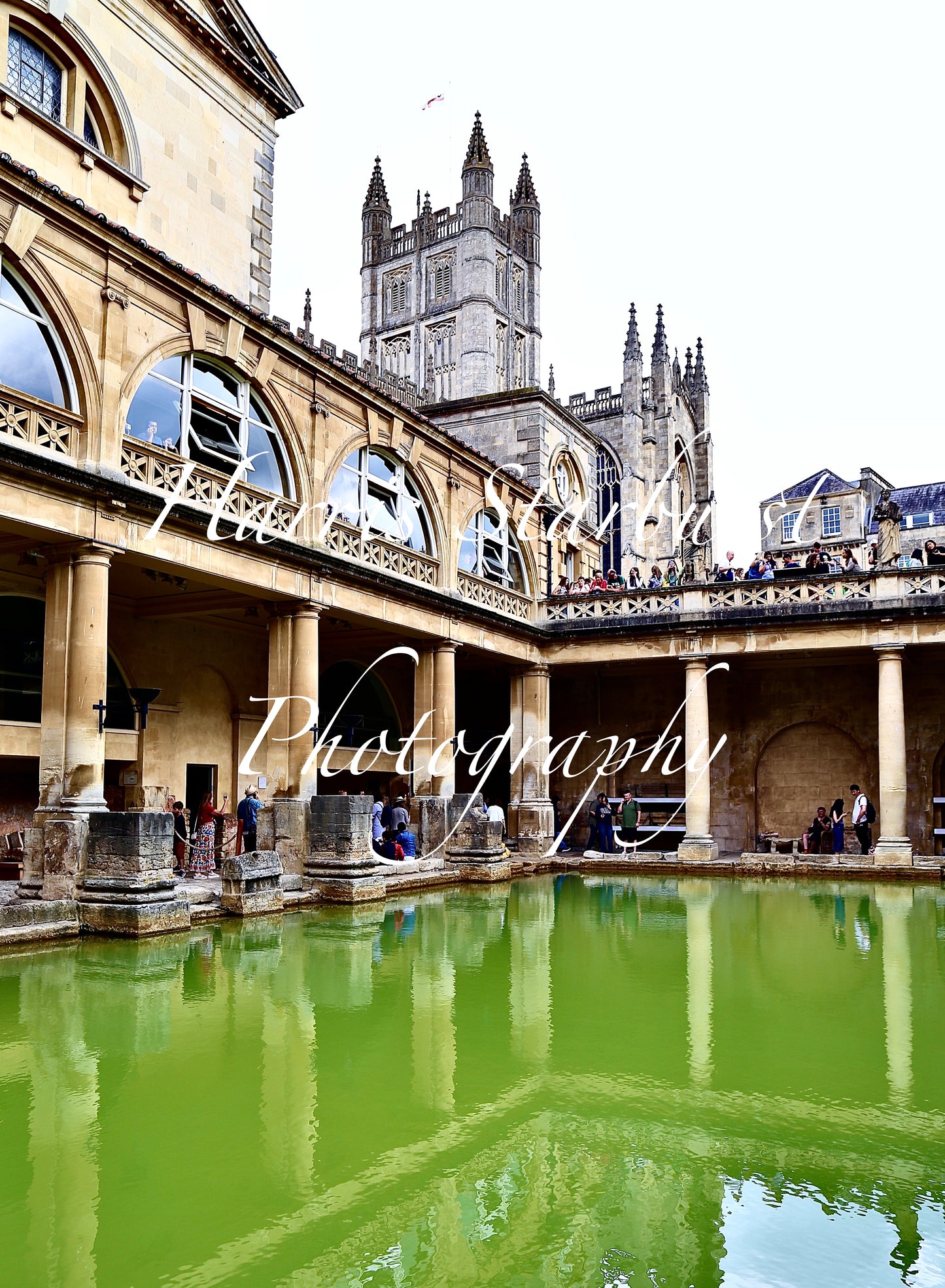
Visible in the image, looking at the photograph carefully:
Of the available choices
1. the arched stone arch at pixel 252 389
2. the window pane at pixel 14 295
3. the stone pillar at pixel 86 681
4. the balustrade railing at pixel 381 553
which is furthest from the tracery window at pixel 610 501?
the window pane at pixel 14 295

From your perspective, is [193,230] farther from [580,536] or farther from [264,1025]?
[580,536]

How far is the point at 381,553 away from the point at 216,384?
4810mm

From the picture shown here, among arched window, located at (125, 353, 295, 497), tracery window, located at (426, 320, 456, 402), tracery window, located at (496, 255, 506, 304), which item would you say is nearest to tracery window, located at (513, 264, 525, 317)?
tracery window, located at (496, 255, 506, 304)

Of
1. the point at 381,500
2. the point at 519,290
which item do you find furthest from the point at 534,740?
the point at 519,290

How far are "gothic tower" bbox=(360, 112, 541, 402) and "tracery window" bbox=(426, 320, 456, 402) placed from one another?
0.06 metres

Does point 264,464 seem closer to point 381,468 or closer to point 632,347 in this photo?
point 381,468

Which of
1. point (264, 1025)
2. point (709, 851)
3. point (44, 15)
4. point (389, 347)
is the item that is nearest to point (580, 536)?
point (709, 851)

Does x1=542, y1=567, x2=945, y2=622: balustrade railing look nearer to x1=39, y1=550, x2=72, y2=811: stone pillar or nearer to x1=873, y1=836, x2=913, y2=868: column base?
x1=873, y1=836, x2=913, y2=868: column base

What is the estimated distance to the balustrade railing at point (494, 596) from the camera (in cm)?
2325

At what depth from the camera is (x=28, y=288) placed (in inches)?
516

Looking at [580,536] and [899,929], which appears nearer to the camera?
[899,929]

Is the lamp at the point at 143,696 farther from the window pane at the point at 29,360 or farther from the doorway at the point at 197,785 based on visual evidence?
the doorway at the point at 197,785

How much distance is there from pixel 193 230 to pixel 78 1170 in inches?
695

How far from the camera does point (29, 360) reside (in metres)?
13.1
